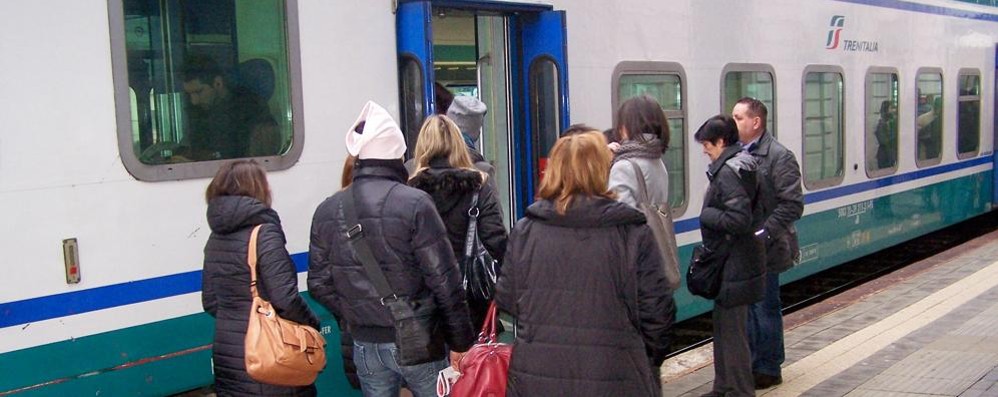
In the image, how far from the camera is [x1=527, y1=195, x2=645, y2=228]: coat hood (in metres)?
3.52

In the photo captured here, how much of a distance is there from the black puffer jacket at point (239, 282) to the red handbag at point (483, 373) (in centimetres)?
74

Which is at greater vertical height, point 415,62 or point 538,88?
point 415,62

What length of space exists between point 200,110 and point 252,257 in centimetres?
77

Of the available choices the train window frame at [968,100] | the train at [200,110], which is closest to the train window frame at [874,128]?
the train window frame at [968,100]

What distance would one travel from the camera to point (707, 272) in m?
5.07

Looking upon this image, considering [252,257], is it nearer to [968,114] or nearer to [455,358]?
[455,358]

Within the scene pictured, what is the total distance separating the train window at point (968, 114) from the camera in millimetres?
12945

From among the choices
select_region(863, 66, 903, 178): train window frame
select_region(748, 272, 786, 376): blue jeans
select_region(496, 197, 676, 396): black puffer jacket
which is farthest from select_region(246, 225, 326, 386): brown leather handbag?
select_region(863, 66, 903, 178): train window frame

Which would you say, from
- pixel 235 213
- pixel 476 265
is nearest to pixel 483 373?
pixel 476 265

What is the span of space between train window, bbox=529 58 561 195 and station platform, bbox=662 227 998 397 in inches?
61.1

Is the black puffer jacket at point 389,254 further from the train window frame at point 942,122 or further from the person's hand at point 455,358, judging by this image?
the train window frame at point 942,122

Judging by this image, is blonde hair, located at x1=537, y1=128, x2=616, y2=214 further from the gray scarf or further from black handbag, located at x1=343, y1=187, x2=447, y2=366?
the gray scarf

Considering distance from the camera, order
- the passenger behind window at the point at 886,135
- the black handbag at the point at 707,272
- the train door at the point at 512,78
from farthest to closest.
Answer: the passenger behind window at the point at 886,135
the train door at the point at 512,78
the black handbag at the point at 707,272

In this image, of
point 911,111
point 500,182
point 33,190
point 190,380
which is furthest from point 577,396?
point 911,111
